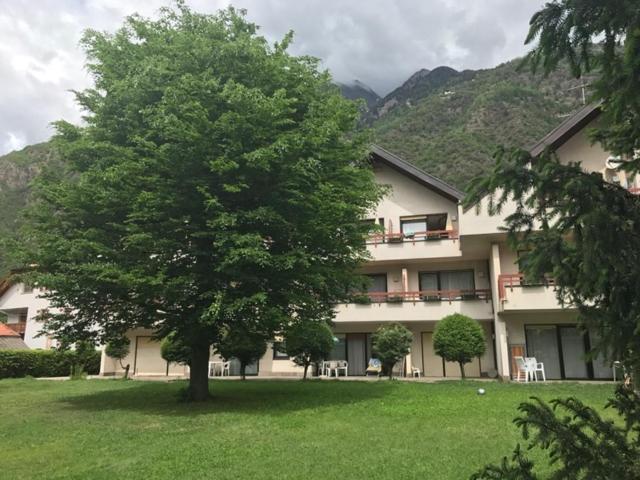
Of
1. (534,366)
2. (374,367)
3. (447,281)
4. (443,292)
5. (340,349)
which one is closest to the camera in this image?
(534,366)

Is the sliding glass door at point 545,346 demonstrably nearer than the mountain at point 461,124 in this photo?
Yes

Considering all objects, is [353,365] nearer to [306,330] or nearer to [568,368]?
[568,368]

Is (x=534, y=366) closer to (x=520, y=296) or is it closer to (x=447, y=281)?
(x=520, y=296)

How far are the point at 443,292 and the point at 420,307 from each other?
1.28 m

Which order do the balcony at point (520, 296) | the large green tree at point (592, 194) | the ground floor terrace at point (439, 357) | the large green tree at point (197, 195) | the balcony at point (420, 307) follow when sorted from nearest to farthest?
1. the large green tree at point (592, 194)
2. the large green tree at point (197, 195)
3. the balcony at point (520, 296)
4. the ground floor terrace at point (439, 357)
5. the balcony at point (420, 307)

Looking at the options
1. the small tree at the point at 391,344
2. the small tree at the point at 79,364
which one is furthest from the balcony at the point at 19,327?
the small tree at the point at 391,344

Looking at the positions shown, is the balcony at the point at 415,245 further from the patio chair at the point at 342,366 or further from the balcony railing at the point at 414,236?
the patio chair at the point at 342,366

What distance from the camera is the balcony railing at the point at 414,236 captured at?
24375mm

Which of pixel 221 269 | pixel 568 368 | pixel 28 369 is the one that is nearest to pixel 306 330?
pixel 221 269

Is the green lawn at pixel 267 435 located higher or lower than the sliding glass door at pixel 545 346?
lower

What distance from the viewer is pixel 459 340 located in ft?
63.6

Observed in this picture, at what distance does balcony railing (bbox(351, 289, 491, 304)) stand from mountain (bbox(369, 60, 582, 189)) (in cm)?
2409

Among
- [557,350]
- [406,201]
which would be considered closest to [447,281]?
[406,201]

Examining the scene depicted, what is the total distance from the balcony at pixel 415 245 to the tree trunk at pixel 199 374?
1201 cm
